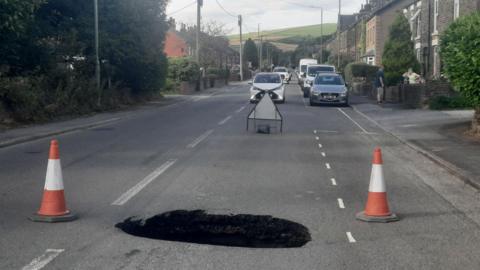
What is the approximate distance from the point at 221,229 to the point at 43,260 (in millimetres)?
2267

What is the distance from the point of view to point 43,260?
702cm

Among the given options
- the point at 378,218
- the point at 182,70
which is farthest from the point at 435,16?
the point at 378,218

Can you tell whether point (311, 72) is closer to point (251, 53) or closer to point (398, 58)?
point (398, 58)

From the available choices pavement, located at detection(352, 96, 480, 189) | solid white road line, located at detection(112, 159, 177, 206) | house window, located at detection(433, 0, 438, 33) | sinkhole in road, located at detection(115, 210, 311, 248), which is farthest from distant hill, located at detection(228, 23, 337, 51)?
sinkhole in road, located at detection(115, 210, 311, 248)

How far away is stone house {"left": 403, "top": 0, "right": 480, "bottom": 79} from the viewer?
37.0 m

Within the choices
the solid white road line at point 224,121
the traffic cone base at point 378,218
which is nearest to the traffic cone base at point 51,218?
the traffic cone base at point 378,218

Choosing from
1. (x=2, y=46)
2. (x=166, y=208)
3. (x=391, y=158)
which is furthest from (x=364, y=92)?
(x=166, y=208)

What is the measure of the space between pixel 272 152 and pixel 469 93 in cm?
571

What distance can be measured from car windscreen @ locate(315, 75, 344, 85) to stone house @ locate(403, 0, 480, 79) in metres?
4.75

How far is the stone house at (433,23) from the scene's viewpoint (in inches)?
1457

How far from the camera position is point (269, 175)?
12.8 meters

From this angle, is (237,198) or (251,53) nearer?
(237,198)

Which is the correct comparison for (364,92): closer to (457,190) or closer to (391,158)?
(391,158)

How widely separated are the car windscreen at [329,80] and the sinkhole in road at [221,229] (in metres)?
28.4
